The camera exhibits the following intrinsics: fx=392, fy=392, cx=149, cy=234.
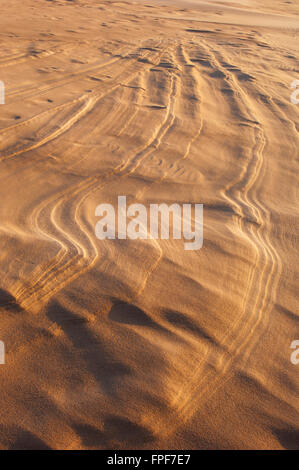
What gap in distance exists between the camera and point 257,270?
2.19m

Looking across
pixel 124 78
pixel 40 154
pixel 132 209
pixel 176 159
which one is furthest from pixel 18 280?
pixel 124 78

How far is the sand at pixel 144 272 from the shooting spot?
1436 mm

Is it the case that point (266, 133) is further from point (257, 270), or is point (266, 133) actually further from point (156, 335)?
point (156, 335)

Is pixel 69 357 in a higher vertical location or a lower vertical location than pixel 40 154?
lower

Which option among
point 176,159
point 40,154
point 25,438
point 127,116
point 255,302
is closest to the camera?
point 25,438

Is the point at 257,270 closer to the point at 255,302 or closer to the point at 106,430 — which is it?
the point at 255,302

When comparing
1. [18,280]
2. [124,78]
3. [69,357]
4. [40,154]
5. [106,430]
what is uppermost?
[124,78]

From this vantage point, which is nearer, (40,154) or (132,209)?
(132,209)

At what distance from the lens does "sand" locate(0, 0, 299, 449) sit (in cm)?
144

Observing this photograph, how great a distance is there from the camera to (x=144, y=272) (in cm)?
199

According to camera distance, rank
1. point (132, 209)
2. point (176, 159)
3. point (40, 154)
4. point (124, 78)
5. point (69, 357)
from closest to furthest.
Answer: point (69, 357), point (132, 209), point (40, 154), point (176, 159), point (124, 78)

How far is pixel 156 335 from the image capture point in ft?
5.51

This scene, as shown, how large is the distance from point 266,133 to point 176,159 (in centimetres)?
129

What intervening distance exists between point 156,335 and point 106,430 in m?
0.44
